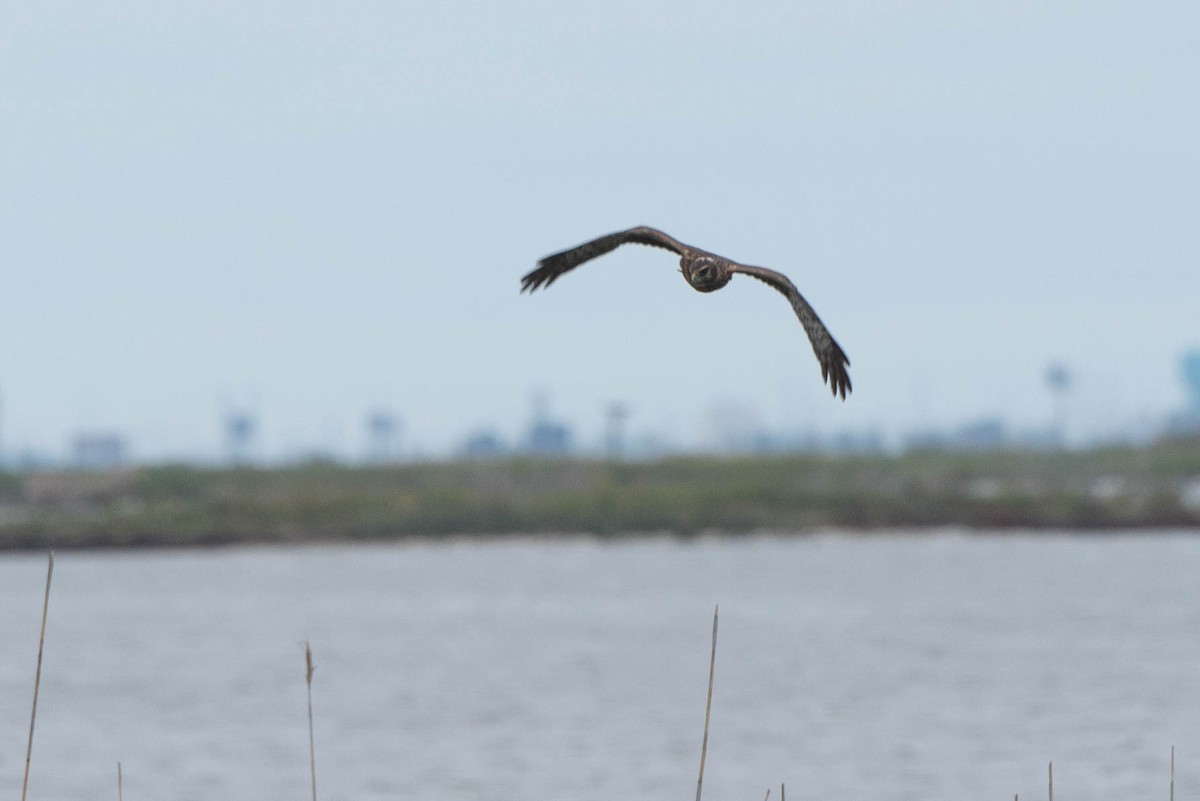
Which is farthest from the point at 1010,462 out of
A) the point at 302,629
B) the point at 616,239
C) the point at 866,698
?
the point at 616,239

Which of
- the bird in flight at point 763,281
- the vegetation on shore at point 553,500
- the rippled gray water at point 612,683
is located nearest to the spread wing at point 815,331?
the bird in flight at point 763,281

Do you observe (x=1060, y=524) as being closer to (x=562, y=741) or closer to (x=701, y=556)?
(x=701, y=556)

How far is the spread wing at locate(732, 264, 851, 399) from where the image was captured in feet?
34.7

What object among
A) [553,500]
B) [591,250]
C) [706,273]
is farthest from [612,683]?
[553,500]

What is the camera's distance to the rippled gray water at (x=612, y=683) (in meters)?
26.6

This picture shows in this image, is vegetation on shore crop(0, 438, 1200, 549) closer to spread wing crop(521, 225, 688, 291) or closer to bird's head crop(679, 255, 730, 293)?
spread wing crop(521, 225, 688, 291)

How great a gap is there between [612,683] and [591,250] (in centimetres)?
2983

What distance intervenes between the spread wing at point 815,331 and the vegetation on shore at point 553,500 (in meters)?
83.5

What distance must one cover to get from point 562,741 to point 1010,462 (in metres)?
93.5

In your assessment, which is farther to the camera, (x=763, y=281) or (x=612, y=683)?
(x=612, y=683)

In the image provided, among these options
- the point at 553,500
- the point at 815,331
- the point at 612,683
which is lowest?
the point at 612,683

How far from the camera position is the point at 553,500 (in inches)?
3917

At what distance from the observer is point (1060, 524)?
103m

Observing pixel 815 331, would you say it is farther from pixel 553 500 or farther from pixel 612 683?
pixel 553 500
